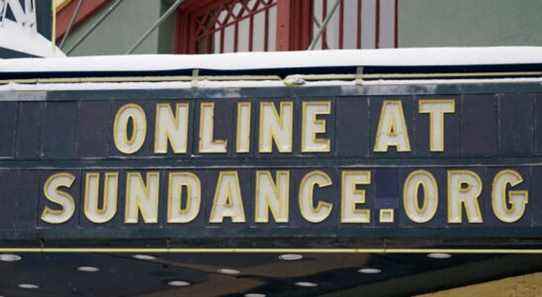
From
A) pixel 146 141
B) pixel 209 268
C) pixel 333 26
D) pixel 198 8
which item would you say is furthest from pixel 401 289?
pixel 198 8

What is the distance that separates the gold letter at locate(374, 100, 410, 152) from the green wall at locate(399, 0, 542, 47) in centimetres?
452

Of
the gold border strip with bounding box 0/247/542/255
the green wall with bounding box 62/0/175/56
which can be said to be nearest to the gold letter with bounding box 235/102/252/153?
the gold border strip with bounding box 0/247/542/255

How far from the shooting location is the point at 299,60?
1673cm

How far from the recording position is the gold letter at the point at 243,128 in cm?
1650

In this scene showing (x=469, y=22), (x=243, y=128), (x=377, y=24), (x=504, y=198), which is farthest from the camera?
(x=377, y=24)

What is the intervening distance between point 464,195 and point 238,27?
8633mm

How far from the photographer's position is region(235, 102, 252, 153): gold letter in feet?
54.1

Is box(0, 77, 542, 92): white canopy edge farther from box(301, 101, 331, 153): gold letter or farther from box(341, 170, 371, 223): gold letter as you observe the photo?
box(341, 170, 371, 223): gold letter

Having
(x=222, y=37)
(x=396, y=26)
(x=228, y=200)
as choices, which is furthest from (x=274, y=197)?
(x=222, y=37)

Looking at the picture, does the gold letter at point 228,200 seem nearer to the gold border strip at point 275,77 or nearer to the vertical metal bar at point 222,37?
the gold border strip at point 275,77

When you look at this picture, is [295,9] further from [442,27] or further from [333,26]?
[442,27]

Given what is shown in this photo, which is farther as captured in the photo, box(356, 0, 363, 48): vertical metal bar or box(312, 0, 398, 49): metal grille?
box(356, 0, 363, 48): vertical metal bar

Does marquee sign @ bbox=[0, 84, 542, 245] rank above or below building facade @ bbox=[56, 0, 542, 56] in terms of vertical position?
below

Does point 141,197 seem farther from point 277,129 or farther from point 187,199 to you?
point 277,129
